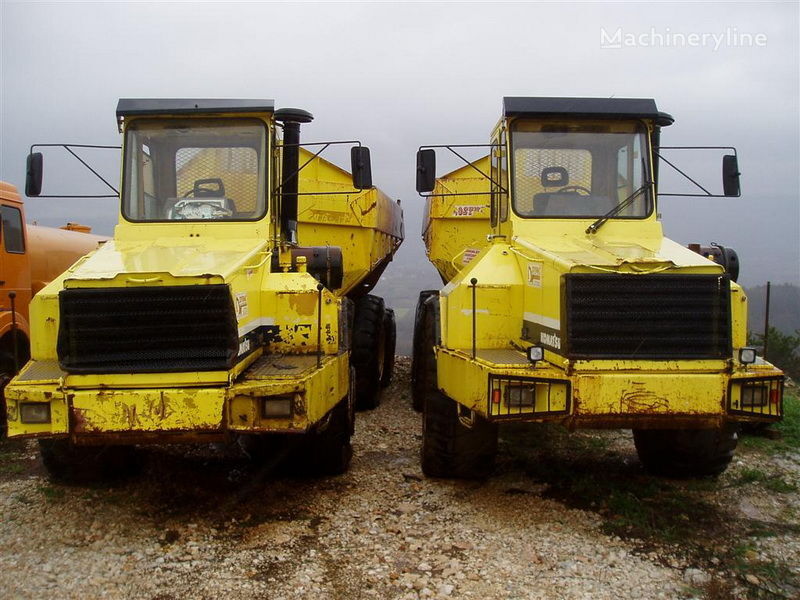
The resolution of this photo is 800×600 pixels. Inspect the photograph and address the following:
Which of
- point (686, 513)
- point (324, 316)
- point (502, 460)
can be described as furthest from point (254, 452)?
point (686, 513)

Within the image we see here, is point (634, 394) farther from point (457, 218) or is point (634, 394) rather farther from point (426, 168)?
point (457, 218)

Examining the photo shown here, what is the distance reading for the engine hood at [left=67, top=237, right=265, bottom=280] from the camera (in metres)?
4.87

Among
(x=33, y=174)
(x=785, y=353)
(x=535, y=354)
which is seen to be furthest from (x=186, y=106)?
(x=785, y=353)

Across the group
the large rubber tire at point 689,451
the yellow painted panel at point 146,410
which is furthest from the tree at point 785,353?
the yellow painted panel at point 146,410

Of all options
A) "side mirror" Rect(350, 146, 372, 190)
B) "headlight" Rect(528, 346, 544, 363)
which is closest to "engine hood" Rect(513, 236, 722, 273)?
"headlight" Rect(528, 346, 544, 363)

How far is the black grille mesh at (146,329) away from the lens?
457 cm

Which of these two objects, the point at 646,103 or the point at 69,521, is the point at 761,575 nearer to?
the point at 646,103

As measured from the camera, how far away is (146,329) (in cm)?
464

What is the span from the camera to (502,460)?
21.8 ft

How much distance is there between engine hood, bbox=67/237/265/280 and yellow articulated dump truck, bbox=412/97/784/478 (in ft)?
5.27

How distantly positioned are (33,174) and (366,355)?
13.8ft

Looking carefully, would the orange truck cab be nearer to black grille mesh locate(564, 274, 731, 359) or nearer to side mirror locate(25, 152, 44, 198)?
side mirror locate(25, 152, 44, 198)

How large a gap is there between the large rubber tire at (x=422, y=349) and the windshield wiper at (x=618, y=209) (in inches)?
59.6

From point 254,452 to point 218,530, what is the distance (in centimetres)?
183
